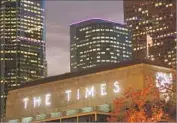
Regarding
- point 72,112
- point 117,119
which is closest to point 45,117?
point 72,112

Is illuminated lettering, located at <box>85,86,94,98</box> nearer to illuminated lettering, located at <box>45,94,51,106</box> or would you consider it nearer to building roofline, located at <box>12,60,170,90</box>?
building roofline, located at <box>12,60,170,90</box>

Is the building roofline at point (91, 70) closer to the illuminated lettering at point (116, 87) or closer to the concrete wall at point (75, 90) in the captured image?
the concrete wall at point (75, 90)

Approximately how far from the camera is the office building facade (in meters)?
65.3

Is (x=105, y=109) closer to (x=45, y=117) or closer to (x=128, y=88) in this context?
(x=128, y=88)

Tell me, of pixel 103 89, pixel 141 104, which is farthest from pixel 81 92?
pixel 141 104

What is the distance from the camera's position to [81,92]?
71.9 metres

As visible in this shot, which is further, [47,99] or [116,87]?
[47,99]

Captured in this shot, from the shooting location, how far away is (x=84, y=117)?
64500 mm

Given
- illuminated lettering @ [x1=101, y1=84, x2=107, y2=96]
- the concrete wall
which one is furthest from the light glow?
the concrete wall

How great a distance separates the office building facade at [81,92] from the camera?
65312 mm

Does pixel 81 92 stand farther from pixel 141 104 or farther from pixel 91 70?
pixel 141 104

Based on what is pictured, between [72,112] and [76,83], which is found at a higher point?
[76,83]

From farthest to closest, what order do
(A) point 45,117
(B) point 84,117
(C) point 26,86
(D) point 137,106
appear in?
1. (C) point 26,86
2. (A) point 45,117
3. (B) point 84,117
4. (D) point 137,106

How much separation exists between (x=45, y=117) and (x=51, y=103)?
258 inches
